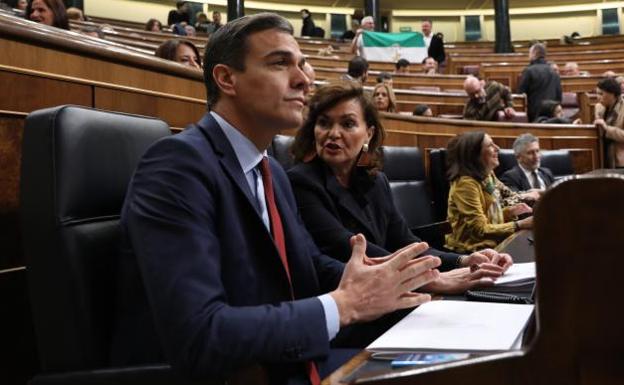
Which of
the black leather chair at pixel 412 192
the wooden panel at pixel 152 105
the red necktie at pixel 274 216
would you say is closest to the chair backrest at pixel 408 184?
the black leather chair at pixel 412 192

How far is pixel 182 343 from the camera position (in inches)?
18.9

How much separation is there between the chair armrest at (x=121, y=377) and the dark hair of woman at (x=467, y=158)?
1.40m

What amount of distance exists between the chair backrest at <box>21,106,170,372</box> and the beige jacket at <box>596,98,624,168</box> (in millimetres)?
3137

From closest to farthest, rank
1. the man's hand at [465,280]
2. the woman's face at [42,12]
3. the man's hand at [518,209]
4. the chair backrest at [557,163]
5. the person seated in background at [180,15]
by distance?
the man's hand at [465,280]
the woman's face at [42,12]
the man's hand at [518,209]
the chair backrest at [557,163]
the person seated in background at [180,15]

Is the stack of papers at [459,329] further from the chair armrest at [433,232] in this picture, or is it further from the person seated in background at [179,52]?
the person seated in background at [179,52]

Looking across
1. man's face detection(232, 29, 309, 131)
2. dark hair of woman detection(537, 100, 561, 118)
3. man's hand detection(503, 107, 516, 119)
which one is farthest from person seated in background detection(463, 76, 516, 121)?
man's face detection(232, 29, 309, 131)

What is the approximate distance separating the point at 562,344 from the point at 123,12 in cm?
910

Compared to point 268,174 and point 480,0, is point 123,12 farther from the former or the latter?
point 268,174

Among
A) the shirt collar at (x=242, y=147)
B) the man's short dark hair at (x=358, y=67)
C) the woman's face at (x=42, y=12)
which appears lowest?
the shirt collar at (x=242, y=147)

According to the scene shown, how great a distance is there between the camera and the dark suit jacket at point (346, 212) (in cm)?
100

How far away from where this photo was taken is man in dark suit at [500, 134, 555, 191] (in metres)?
2.36

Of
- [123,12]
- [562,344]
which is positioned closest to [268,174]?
[562,344]

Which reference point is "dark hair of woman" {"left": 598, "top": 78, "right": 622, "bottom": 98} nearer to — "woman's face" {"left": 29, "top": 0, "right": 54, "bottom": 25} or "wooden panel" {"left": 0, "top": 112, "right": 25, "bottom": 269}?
"woman's face" {"left": 29, "top": 0, "right": 54, "bottom": 25}

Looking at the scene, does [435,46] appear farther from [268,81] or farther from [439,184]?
[268,81]
